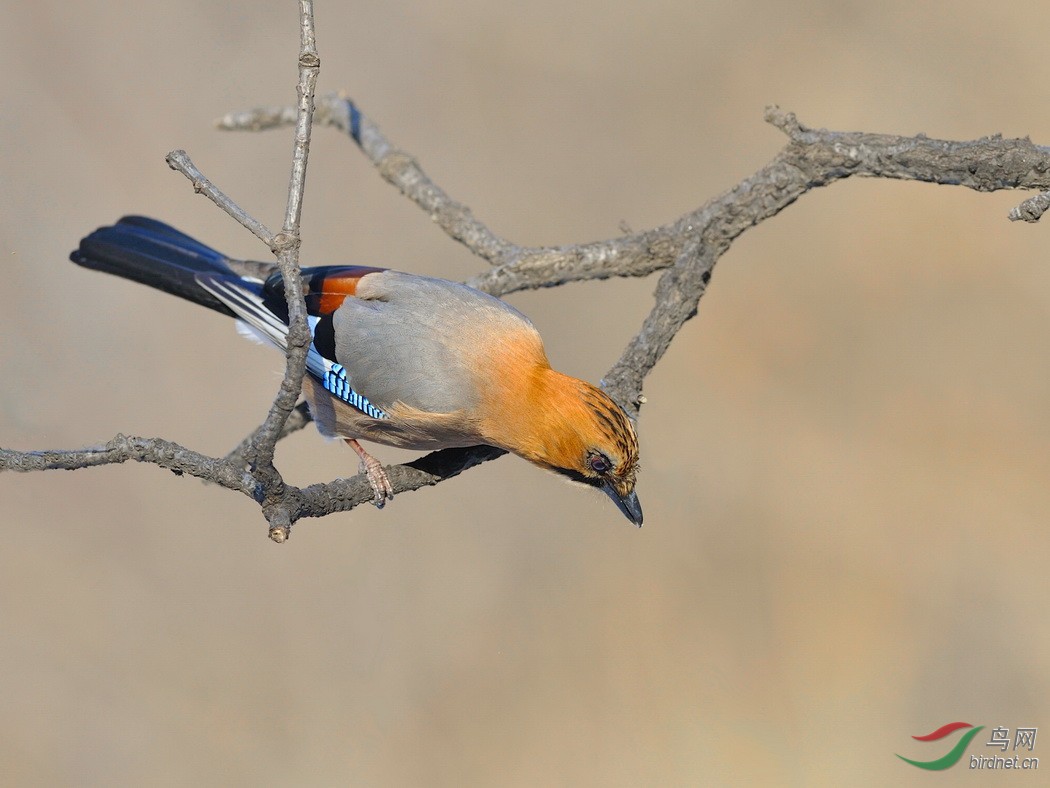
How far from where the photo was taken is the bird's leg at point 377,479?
13.6 feet

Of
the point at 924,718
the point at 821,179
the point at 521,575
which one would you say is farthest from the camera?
the point at 521,575

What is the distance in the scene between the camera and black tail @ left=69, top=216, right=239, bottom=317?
5371 millimetres

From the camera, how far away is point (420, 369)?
15.1 ft

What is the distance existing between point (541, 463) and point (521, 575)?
11.5ft

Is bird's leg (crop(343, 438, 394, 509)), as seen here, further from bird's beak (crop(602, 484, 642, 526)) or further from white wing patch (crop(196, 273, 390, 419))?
bird's beak (crop(602, 484, 642, 526))

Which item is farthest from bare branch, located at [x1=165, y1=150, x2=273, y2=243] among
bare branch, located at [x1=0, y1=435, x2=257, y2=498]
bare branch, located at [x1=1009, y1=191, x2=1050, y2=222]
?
bare branch, located at [x1=1009, y1=191, x2=1050, y2=222]

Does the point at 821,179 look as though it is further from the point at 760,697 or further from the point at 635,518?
the point at 760,697

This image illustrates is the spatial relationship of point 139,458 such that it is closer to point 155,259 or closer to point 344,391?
point 344,391

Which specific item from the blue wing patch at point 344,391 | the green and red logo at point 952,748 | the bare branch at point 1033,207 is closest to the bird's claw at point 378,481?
the blue wing patch at point 344,391

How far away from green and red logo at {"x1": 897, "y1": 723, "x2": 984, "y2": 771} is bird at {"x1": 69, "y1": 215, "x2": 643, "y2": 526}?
353 cm

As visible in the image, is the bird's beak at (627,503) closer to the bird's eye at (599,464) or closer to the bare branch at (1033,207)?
the bird's eye at (599,464)

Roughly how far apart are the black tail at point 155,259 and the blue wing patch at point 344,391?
0.86 meters

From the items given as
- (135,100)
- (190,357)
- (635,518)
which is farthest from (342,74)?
(635,518)

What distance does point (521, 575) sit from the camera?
7.80 metres
